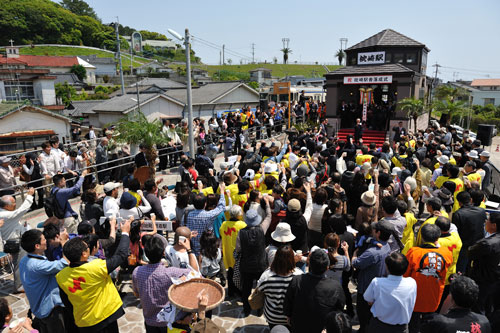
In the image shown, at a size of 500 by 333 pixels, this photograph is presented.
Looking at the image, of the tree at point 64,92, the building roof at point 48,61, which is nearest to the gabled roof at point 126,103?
the tree at point 64,92

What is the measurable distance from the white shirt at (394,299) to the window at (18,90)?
1310 inches

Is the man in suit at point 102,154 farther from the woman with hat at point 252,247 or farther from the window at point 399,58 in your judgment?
the window at point 399,58

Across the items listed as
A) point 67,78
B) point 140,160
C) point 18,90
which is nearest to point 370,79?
point 140,160

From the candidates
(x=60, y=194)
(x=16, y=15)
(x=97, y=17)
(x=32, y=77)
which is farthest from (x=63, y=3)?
(x=60, y=194)

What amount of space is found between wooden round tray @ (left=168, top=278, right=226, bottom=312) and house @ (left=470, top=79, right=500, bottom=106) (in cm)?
6781

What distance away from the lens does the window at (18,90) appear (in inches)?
1102

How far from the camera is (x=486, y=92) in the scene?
195 feet

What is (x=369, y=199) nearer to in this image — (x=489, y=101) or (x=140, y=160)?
(x=140, y=160)

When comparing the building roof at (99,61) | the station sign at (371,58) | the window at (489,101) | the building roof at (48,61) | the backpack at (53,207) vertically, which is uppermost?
the building roof at (99,61)

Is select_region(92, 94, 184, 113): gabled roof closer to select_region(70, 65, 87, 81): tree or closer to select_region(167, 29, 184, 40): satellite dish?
select_region(167, 29, 184, 40): satellite dish

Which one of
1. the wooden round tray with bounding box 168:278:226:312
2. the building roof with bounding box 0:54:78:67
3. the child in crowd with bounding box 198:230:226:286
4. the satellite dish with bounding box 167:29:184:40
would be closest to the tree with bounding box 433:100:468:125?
the satellite dish with bounding box 167:29:184:40

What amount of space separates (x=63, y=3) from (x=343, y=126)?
418 ft

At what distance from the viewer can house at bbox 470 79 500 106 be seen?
58.8 metres

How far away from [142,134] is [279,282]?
8204mm
